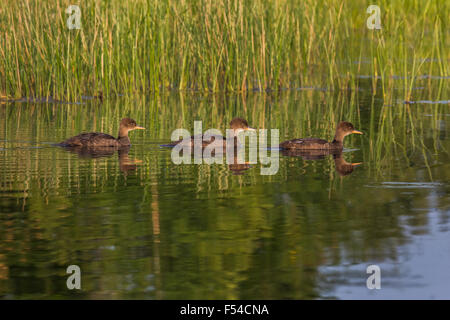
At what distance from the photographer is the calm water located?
7457 mm

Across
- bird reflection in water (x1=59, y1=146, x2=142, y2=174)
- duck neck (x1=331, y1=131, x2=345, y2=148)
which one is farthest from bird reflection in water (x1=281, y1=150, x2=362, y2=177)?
bird reflection in water (x1=59, y1=146, x2=142, y2=174)

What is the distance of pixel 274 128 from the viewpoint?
18000mm

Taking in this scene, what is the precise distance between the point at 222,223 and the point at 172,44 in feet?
49.3

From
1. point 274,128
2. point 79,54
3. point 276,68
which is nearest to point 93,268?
point 274,128

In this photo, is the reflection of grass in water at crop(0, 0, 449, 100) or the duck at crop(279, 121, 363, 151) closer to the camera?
the duck at crop(279, 121, 363, 151)

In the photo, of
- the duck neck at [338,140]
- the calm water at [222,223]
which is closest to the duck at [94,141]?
the calm water at [222,223]

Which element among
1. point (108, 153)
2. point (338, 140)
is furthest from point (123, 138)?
point (338, 140)

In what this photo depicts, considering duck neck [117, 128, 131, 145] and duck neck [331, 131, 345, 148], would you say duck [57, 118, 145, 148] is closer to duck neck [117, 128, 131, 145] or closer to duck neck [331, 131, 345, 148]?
duck neck [117, 128, 131, 145]

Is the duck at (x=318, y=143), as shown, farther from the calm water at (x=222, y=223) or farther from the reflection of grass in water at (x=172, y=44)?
the reflection of grass in water at (x=172, y=44)

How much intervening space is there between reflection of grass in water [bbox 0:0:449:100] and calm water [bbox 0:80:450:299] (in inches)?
216

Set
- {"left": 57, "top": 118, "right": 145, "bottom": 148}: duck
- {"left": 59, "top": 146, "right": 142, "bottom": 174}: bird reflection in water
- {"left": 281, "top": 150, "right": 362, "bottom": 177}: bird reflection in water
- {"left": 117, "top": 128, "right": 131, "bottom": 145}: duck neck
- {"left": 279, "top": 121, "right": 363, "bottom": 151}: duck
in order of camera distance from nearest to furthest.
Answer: {"left": 281, "top": 150, "right": 362, "bottom": 177}: bird reflection in water < {"left": 59, "top": 146, "right": 142, "bottom": 174}: bird reflection in water < {"left": 279, "top": 121, "right": 363, "bottom": 151}: duck < {"left": 57, "top": 118, "right": 145, "bottom": 148}: duck < {"left": 117, "top": 128, "right": 131, "bottom": 145}: duck neck

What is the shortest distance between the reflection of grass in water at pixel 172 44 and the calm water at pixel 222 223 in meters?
5.47

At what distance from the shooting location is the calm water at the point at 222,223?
7457 mm

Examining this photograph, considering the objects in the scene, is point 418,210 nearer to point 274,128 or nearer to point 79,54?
point 274,128
